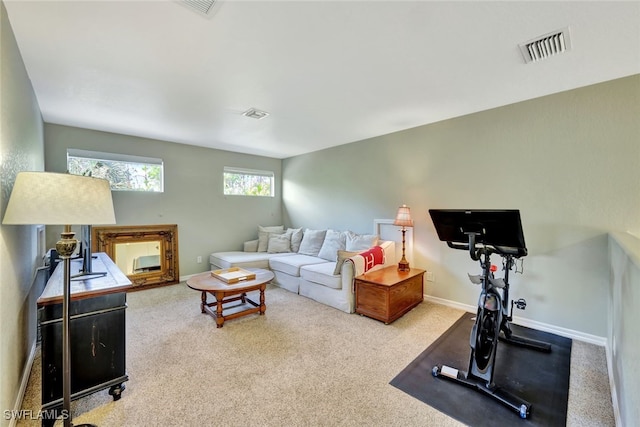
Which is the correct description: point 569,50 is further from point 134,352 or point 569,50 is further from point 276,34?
point 134,352

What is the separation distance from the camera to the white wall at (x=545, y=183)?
2.41m

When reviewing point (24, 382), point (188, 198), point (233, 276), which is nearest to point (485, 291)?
point (233, 276)

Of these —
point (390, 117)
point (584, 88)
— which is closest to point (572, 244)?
point (584, 88)

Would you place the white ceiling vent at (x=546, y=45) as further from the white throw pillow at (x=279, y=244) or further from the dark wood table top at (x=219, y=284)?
the white throw pillow at (x=279, y=244)

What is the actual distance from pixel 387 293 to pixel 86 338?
250cm

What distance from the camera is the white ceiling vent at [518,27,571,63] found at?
178 centimetres

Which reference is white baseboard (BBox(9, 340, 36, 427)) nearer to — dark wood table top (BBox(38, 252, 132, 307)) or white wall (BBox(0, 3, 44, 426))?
white wall (BBox(0, 3, 44, 426))

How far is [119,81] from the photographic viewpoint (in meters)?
2.44

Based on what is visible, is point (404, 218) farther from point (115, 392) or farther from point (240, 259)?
point (115, 392)

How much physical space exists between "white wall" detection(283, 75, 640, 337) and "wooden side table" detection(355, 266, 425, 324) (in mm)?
441

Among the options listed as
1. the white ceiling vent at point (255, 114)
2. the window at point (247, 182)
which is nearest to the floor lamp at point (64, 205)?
the white ceiling vent at point (255, 114)

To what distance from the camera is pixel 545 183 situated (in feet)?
9.02

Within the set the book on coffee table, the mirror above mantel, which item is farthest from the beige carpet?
the mirror above mantel

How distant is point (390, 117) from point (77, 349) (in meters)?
3.52
